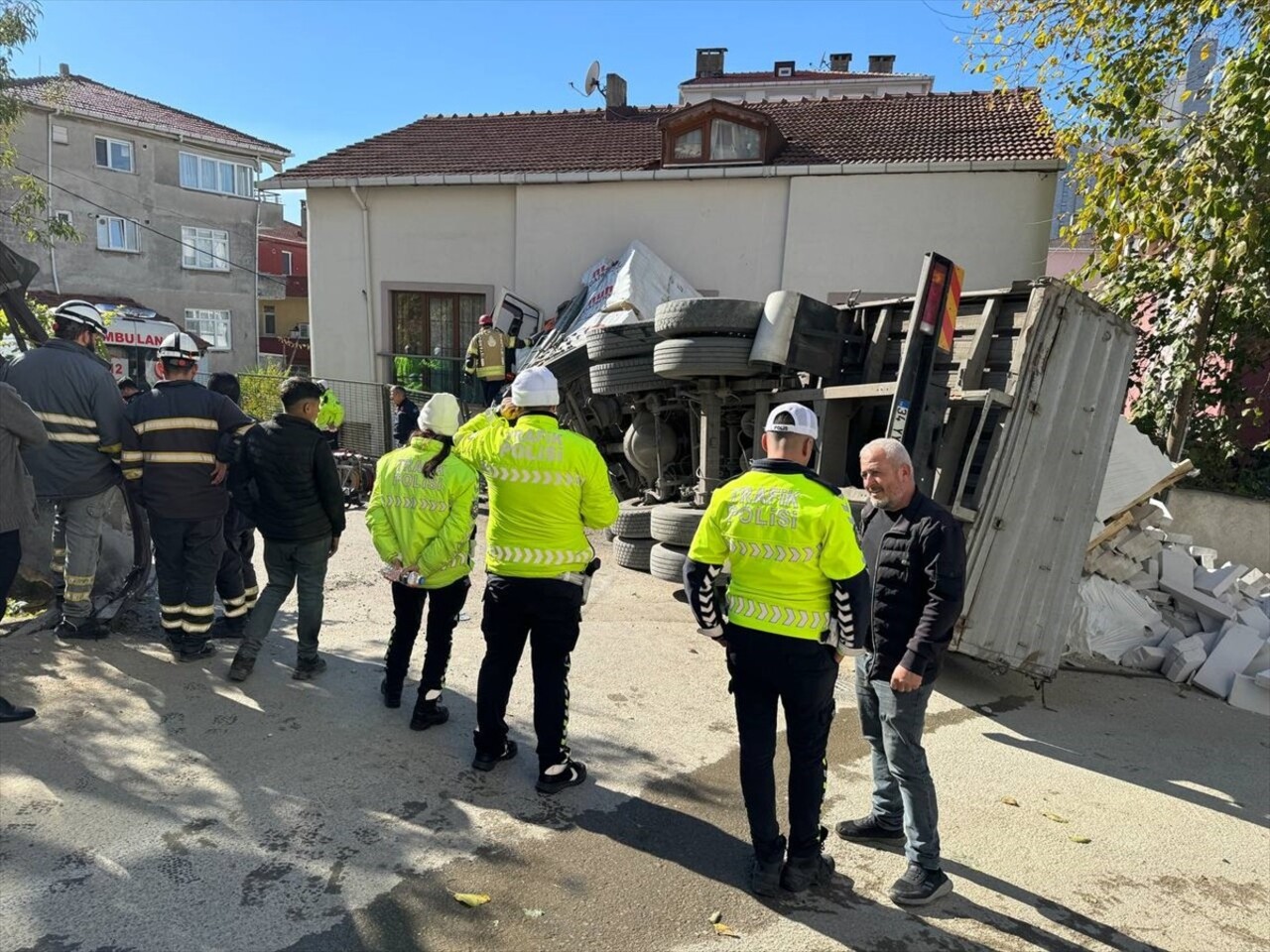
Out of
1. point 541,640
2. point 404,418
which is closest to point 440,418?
point 541,640

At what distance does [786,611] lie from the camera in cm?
287

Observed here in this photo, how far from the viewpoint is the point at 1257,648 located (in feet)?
18.3

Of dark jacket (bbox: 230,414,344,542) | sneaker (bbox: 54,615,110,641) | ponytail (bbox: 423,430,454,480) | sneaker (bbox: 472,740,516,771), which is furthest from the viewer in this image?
sneaker (bbox: 54,615,110,641)

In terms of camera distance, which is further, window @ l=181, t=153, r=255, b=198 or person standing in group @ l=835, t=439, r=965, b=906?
window @ l=181, t=153, r=255, b=198

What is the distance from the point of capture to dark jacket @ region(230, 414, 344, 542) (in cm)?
429

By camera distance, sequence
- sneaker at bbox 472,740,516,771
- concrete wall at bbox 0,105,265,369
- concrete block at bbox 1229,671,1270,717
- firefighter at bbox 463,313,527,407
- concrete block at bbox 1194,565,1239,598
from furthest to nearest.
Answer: concrete wall at bbox 0,105,265,369
firefighter at bbox 463,313,527,407
concrete block at bbox 1194,565,1239,598
concrete block at bbox 1229,671,1270,717
sneaker at bbox 472,740,516,771

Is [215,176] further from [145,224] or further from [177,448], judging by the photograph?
[177,448]

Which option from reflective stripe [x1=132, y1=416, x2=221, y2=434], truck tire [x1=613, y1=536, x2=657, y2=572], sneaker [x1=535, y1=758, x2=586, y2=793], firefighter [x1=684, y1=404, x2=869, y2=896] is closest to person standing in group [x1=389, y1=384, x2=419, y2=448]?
truck tire [x1=613, y1=536, x2=657, y2=572]

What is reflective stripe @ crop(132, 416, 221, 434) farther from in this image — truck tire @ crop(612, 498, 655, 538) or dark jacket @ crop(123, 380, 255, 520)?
truck tire @ crop(612, 498, 655, 538)

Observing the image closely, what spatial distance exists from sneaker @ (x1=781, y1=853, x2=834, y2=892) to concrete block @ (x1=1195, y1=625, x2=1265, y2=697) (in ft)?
13.1

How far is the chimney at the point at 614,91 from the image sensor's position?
62.3ft

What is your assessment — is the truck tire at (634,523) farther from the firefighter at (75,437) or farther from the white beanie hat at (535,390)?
the firefighter at (75,437)

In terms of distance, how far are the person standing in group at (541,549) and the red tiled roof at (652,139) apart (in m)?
11.8

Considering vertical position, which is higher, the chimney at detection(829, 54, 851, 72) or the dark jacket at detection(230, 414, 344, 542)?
the chimney at detection(829, 54, 851, 72)
